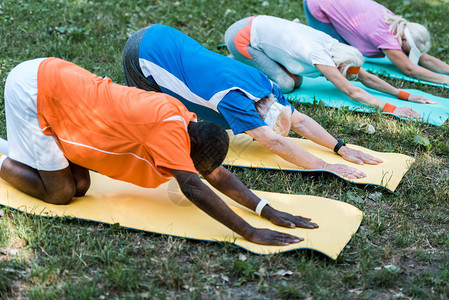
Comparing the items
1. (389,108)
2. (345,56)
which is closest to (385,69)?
(389,108)

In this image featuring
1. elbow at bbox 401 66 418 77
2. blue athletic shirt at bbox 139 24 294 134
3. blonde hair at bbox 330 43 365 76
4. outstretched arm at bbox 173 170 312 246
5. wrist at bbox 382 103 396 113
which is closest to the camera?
outstretched arm at bbox 173 170 312 246

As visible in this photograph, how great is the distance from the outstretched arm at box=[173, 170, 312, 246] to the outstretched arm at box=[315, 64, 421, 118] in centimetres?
213

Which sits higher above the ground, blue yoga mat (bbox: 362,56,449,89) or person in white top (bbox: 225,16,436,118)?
person in white top (bbox: 225,16,436,118)

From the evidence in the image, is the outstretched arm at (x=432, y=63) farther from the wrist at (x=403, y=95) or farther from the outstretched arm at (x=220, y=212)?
the outstretched arm at (x=220, y=212)

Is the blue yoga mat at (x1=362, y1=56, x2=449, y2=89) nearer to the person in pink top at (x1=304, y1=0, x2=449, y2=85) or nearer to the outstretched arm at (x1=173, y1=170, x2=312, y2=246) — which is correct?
the person in pink top at (x1=304, y1=0, x2=449, y2=85)

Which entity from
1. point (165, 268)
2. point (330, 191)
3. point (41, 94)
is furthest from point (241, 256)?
point (41, 94)

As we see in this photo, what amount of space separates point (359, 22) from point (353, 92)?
1208 millimetres

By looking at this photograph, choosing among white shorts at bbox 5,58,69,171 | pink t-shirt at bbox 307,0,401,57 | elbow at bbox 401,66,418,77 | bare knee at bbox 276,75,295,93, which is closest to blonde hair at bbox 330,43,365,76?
bare knee at bbox 276,75,295,93

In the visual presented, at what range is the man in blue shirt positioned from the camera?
364 cm

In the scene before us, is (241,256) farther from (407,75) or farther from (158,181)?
(407,75)

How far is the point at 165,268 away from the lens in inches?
106

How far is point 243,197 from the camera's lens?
3.12 metres

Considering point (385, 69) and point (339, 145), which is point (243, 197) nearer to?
point (339, 145)

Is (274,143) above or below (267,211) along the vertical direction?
above
